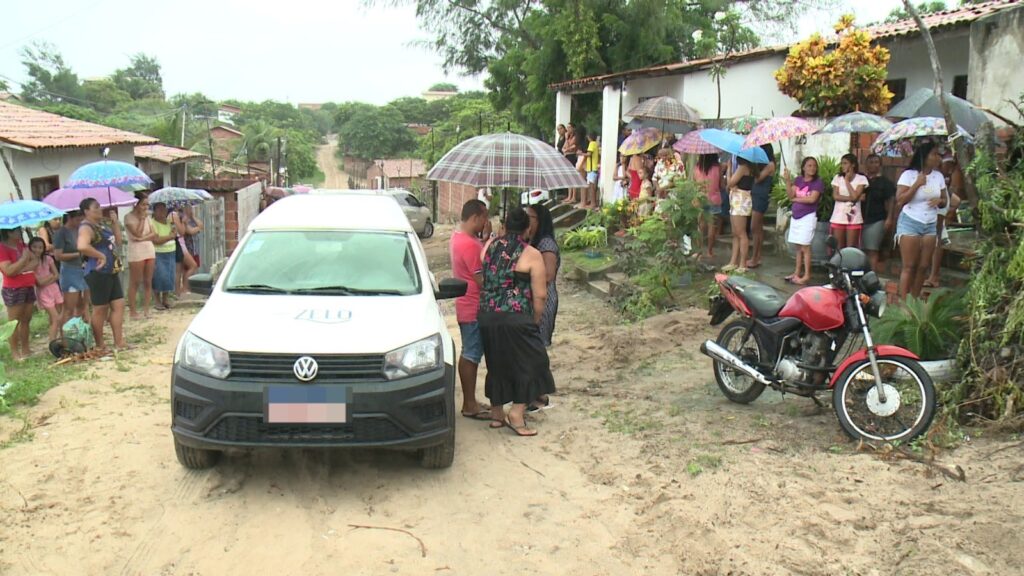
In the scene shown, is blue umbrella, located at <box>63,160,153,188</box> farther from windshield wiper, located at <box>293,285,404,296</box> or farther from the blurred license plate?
the blurred license plate

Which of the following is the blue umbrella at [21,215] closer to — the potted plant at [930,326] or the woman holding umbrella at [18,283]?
the woman holding umbrella at [18,283]

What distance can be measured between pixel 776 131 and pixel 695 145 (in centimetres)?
192

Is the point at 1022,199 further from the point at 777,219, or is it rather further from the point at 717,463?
the point at 777,219

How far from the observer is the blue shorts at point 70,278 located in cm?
855

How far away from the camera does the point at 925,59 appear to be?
10.6 meters

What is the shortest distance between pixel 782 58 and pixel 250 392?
34.3 feet

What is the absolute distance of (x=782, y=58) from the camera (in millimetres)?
12312

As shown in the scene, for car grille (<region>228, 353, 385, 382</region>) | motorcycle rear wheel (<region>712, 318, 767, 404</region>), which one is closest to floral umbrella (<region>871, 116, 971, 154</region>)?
motorcycle rear wheel (<region>712, 318, 767, 404</region>)

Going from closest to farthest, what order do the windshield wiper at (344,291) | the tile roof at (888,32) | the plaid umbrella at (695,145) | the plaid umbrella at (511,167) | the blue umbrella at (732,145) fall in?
the windshield wiper at (344,291) → the plaid umbrella at (511,167) → the tile roof at (888,32) → the blue umbrella at (732,145) → the plaid umbrella at (695,145)

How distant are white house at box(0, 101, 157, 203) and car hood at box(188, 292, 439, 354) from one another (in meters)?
9.23

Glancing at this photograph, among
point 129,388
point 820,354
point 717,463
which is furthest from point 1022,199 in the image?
point 129,388

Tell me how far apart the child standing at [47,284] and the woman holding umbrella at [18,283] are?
0.05m

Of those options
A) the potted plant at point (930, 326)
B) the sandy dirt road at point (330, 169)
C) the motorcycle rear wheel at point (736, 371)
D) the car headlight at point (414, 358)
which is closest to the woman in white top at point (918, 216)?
the potted plant at point (930, 326)

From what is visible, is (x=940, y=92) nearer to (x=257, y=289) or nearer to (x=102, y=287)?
(x=257, y=289)
